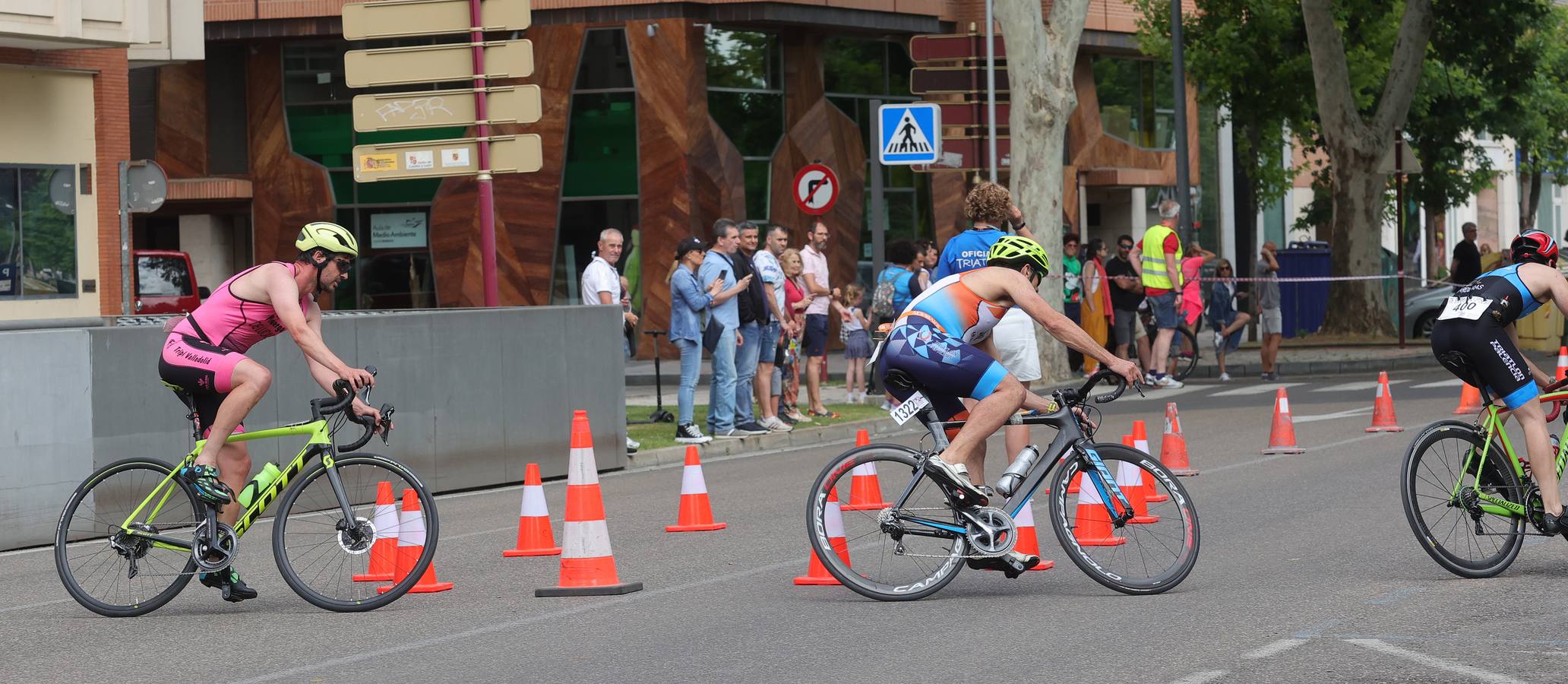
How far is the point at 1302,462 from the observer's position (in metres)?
14.1

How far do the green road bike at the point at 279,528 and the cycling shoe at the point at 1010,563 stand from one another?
2.28 m

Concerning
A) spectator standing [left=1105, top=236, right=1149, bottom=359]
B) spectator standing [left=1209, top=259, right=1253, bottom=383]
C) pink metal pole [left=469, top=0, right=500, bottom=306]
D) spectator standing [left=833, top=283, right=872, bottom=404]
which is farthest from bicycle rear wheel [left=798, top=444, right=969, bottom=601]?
spectator standing [left=1209, top=259, right=1253, bottom=383]

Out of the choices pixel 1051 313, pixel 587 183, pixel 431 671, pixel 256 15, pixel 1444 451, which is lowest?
pixel 431 671

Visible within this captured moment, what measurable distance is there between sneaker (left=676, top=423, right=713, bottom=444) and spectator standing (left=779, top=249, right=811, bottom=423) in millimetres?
1893

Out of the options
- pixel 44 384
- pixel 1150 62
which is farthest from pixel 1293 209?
pixel 44 384

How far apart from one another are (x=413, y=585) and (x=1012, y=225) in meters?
7.68

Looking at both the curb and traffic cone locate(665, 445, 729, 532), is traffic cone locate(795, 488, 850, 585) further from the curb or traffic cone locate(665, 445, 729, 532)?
the curb

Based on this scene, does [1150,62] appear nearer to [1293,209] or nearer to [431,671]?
[1293,209]

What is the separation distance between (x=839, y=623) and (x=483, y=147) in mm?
10710

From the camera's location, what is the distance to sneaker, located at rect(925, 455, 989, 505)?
8.28m

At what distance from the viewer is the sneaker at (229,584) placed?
28.7 feet

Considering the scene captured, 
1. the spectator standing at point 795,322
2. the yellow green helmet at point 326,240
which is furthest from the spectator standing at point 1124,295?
the yellow green helmet at point 326,240

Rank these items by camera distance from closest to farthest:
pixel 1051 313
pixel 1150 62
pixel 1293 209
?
pixel 1051 313
pixel 1150 62
pixel 1293 209

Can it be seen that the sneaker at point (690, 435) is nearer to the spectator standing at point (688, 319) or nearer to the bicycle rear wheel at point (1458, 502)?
the spectator standing at point (688, 319)
